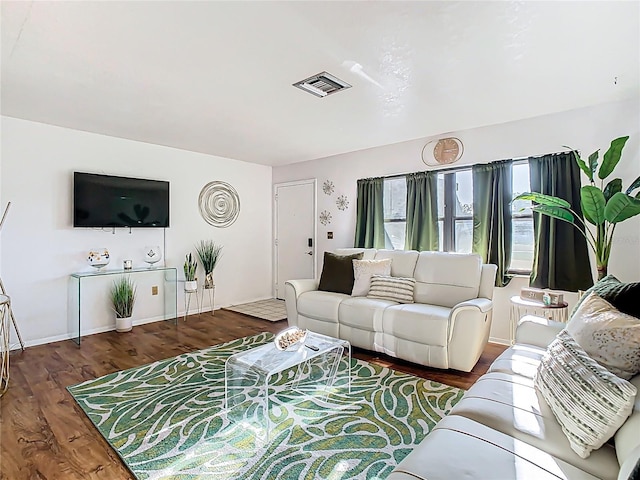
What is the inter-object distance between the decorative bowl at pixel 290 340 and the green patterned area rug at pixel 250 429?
357 millimetres

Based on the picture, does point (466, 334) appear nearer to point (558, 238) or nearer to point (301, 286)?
point (558, 238)

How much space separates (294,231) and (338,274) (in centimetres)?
200

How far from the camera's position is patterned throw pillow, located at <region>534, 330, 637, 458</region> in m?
1.12

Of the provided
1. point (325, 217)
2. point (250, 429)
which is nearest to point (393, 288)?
point (250, 429)

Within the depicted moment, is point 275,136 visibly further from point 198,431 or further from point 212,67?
point 198,431

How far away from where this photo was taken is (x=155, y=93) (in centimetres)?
285

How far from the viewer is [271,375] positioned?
A: 2.08m

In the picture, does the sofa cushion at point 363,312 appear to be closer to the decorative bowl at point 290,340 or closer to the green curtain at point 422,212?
the decorative bowl at point 290,340

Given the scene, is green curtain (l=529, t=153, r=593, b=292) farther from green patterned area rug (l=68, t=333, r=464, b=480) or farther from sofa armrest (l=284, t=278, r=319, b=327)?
sofa armrest (l=284, t=278, r=319, b=327)

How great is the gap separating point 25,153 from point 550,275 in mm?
5372

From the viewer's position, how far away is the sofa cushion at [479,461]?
107cm

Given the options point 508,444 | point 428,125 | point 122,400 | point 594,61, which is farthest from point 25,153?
point 594,61

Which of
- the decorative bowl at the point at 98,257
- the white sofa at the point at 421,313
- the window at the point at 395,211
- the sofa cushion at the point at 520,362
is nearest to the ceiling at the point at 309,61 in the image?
the window at the point at 395,211

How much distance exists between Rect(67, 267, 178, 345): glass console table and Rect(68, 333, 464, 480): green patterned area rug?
143 centimetres
